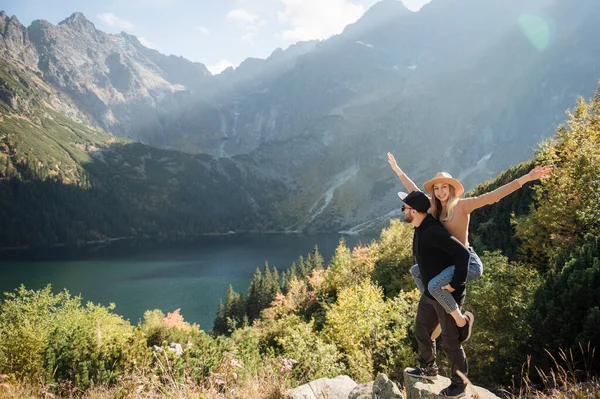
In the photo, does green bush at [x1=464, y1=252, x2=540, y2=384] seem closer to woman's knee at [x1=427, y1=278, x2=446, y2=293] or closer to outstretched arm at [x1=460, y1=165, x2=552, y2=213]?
outstretched arm at [x1=460, y1=165, x2=552, y2=213]

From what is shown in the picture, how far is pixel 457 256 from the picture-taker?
4641 mm

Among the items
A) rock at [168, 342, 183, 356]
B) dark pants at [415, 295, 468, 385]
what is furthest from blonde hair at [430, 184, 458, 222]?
rock at [168, 342, 183, 356]

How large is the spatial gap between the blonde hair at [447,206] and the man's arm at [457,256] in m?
0.60

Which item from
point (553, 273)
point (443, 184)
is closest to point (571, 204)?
point (553, 273)

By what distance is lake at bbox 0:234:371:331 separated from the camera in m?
82.8

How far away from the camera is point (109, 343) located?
1598 cm

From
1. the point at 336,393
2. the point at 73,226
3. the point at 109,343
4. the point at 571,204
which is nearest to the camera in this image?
the point at 336,393

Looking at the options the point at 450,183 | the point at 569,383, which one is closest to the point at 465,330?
the point at 569,383

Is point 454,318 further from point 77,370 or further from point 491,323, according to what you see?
point 77,370

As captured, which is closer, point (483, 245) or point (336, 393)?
point (336, 393)

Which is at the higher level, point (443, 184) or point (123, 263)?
point (443, 184)

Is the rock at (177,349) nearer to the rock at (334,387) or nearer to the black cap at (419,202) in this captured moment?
the rock at (334,387)

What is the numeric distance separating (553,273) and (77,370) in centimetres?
1725

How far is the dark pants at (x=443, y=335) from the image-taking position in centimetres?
501
